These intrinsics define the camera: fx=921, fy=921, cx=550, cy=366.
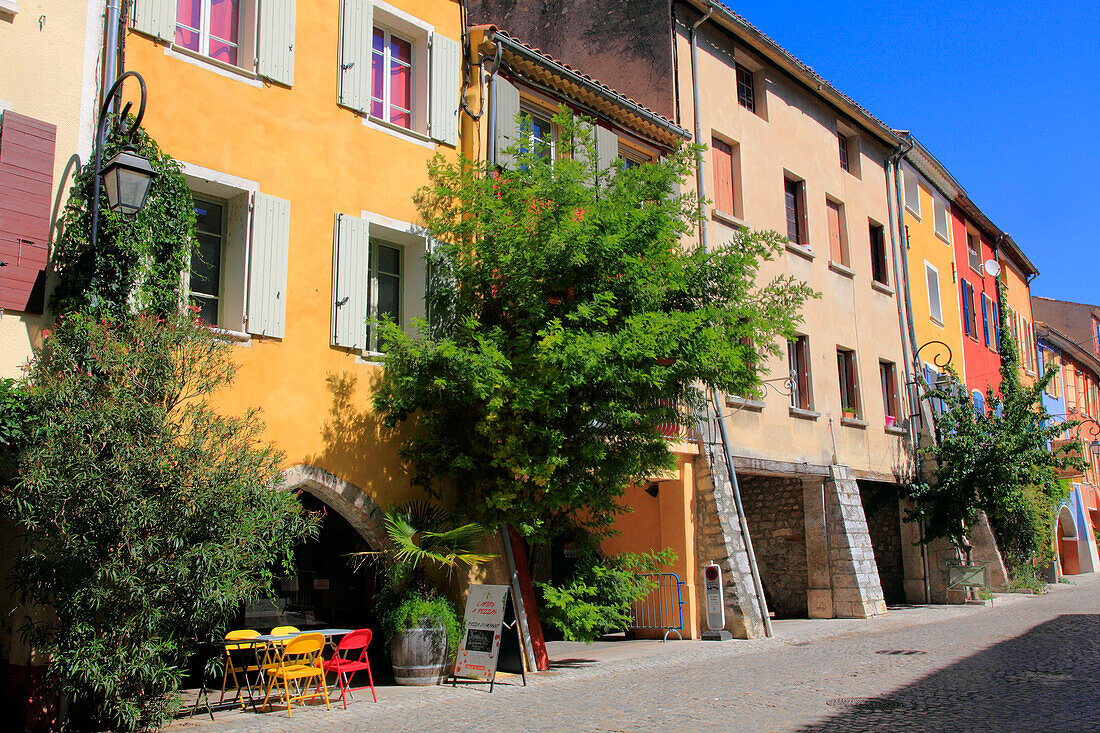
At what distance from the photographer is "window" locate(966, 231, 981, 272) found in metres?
28.9

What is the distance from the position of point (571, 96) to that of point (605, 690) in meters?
8.91

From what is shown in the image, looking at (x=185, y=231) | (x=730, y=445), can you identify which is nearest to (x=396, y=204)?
(x=185, y=231)

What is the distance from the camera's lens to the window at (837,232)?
2059 centimetres

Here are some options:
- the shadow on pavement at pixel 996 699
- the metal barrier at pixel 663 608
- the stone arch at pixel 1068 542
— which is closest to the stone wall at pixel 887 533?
the metal barrier at pixel 663 608

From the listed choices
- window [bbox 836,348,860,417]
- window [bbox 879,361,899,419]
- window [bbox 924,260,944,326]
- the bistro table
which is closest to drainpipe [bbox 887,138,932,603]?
window [bbox 879,361,899,419]

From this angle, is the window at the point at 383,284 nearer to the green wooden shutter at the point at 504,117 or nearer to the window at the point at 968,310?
the green wooden shutter at the point at 504,117

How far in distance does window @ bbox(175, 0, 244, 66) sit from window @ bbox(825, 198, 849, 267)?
13891 mm

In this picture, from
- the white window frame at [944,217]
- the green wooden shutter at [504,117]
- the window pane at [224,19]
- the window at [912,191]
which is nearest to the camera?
the window pane at [224,19]

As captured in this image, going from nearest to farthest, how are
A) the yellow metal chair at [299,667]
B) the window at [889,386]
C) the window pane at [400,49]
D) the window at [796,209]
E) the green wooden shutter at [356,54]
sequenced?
the yellow metal chair at [299,667]
the green wooden shutter at [356,54]
the window pane at [400,49]
the window at [796,209]
the window at [889,386]

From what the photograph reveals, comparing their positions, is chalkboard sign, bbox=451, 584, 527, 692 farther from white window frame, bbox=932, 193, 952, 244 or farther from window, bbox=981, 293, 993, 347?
window, bbox=981, 293, 993, 347

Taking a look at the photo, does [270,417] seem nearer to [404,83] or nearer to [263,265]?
[263,265]

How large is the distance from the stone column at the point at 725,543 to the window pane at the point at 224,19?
31.1 ft

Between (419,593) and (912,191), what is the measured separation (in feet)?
64.4

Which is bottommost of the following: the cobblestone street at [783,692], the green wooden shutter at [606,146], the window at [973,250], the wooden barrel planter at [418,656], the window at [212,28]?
the cobblestone street at [783,692]
